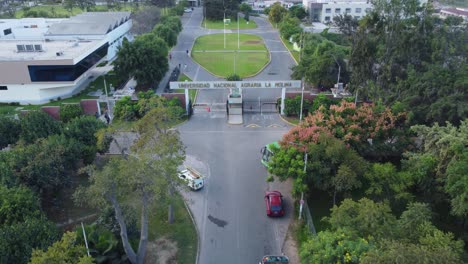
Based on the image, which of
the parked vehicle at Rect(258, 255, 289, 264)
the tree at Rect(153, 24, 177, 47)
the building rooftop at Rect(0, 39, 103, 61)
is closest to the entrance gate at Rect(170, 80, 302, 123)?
the building rooftop at Rect(0, 39, 103, 61)

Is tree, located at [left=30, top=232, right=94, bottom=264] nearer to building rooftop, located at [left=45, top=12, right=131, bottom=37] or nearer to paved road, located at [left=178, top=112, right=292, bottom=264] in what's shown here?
paved road, located at [left=178, top=112, right=292, bottom=264]

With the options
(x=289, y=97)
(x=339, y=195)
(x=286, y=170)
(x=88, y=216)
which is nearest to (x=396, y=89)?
(x=289, y=97)

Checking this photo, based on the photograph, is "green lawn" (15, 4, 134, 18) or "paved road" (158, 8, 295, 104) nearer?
"paved road" (158, 8, 295, 104)

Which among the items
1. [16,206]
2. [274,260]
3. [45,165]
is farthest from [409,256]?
[45,165]

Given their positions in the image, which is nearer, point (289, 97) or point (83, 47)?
point (289, 97)

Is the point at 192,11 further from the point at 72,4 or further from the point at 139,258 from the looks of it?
the point at 139,258

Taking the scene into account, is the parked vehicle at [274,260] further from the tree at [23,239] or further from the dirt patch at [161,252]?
the tree at [23,239]
